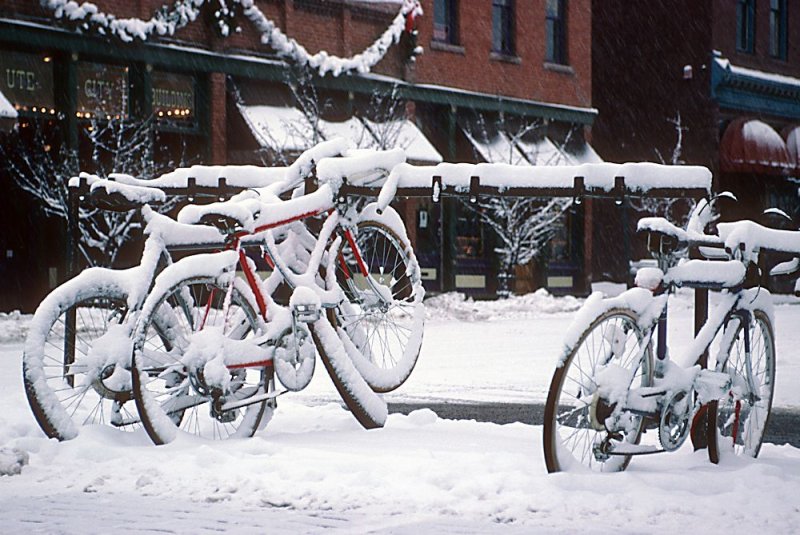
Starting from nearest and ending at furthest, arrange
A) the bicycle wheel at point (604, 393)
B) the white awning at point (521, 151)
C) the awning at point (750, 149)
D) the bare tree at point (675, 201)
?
the bicycle wheel at point (604, 393)
the white awning at point (521, 151)
the bare tree at point (675, 201)
the awning at point (750, 149)

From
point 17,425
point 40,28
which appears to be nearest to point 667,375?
point 17,425

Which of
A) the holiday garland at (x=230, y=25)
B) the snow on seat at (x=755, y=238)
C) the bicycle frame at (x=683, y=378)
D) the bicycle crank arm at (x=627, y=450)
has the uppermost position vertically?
the holiday garland at (x=230, y=25)

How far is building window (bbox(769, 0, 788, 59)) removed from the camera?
3375cm

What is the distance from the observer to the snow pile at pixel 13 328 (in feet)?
46.0

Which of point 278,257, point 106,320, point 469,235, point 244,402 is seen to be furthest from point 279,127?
point 244,402

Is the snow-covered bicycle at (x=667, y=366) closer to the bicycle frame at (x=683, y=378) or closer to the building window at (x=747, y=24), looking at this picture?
the bicycle frame at (x=683, y=378)

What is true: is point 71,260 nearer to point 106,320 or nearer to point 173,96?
point 106,320

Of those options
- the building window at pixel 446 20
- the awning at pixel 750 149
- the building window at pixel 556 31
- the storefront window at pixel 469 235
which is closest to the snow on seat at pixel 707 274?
the storefront window at pixel 469 235

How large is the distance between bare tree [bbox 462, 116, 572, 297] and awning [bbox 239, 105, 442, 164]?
6.00ft

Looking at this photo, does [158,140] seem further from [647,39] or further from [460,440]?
[647,39]

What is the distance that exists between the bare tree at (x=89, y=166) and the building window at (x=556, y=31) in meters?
12.3

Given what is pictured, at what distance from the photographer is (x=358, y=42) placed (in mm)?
22766

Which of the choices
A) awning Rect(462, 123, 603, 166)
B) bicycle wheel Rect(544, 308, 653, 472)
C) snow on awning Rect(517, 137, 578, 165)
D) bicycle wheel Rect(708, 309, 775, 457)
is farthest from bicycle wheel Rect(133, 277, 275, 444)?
snow on awning Rect(517, 137, 578, 165)

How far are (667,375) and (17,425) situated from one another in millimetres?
3569
